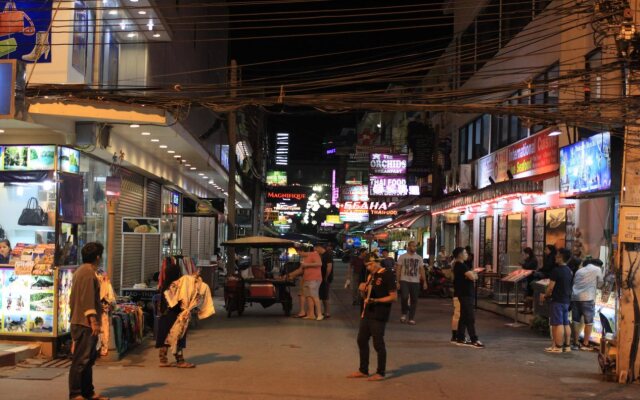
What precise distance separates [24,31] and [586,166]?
1120 centimetres

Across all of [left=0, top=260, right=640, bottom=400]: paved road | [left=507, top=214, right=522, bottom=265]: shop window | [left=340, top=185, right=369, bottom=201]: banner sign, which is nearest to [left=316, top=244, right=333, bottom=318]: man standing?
[left=0, top=260, right=640, bottom=400]: paved road

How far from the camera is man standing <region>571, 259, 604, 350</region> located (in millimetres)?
13344

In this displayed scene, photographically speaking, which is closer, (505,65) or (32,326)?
(32,326)

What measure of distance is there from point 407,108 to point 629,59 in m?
3.37

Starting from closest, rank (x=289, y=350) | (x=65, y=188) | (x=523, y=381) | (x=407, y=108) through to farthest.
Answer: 1. (x=523, y=381)
2. (x=407, y=108)
3. (x=65, y=188)
4. (x=289, y=350)

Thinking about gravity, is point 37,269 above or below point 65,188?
below

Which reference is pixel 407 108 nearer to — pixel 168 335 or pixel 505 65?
pixel 168 335

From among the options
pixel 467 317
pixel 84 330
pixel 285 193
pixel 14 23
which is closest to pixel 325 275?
pixel 467 317

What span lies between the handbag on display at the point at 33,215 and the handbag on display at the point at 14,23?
272 centimetres

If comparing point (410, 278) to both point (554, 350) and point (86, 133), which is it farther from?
point (86, 133)

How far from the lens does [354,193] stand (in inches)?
1987

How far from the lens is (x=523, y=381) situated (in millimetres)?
10633

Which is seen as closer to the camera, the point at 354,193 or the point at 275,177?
the point at 354,193

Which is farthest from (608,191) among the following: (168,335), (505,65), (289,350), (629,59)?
(505,65)
